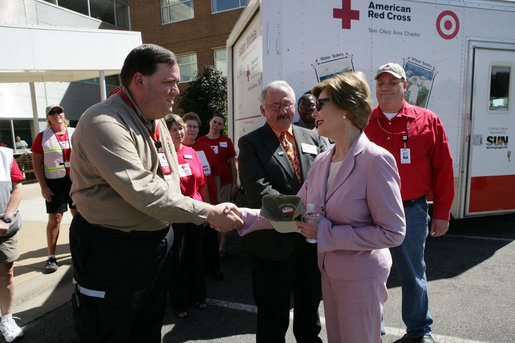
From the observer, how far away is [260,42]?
3.54 meters

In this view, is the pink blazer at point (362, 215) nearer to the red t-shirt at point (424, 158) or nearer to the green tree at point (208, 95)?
the red t-shirt at point (424, 158)

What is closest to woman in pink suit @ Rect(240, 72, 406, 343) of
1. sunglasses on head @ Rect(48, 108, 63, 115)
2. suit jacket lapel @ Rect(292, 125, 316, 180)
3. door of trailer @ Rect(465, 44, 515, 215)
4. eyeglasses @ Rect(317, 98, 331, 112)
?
eyeglasses @ Rect(317, 98, 331, 112)

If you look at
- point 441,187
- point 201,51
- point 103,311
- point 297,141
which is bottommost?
point 103,311

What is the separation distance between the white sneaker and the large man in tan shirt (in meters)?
1.62

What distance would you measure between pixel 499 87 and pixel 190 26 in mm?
17355

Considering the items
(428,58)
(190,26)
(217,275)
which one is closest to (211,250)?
(217,275)

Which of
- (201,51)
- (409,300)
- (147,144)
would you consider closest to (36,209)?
(147,144)

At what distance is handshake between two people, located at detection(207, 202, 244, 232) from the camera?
2.04m

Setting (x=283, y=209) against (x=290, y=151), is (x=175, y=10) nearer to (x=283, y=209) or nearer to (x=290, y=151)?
(x=290, y=151)

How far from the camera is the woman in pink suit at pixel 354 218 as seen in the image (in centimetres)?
159

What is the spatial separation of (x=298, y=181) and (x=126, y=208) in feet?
3.92

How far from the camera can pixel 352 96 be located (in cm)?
171

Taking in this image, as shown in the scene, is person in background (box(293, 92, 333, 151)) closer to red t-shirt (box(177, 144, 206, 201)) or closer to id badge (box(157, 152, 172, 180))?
red t-shirt (box(177, 144, 206, 201))

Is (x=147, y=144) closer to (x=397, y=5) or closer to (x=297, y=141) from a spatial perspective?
(x=297, y=141)
